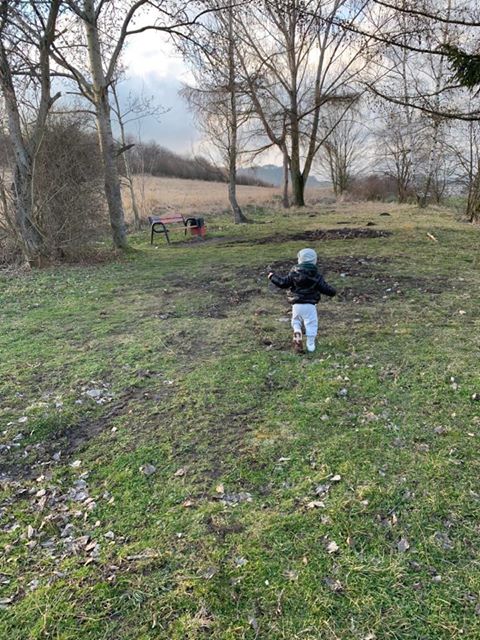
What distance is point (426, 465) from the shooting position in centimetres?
293

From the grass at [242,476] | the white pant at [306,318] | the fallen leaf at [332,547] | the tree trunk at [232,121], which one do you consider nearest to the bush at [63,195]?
the grass at [242,476]

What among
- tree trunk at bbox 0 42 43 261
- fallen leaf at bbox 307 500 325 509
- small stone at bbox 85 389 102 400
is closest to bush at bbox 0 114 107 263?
tree trunk at bbox 0 42 43 261

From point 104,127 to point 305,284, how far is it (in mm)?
8679

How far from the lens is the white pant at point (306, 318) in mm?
4754

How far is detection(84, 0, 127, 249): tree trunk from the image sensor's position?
34.6ft

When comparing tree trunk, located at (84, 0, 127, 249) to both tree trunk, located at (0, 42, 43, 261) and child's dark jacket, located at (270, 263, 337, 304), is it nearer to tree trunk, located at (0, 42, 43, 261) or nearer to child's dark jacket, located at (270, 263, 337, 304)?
tree trunk, located at (0, 42, 43, 261)

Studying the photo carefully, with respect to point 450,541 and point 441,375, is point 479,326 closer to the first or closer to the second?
point 441,375

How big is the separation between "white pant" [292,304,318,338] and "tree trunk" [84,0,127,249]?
8.06 metres

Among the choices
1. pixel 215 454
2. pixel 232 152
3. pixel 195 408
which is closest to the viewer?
pixel 215 454

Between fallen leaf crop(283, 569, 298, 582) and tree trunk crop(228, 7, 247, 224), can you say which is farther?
tree trunk crop(228, 7, 247, 224)

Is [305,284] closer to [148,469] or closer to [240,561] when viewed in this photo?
[148,469]

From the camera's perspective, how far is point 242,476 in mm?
2945

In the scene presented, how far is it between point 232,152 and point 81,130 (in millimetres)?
7105

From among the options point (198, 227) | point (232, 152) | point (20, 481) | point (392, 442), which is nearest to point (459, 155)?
point (232, 152)
